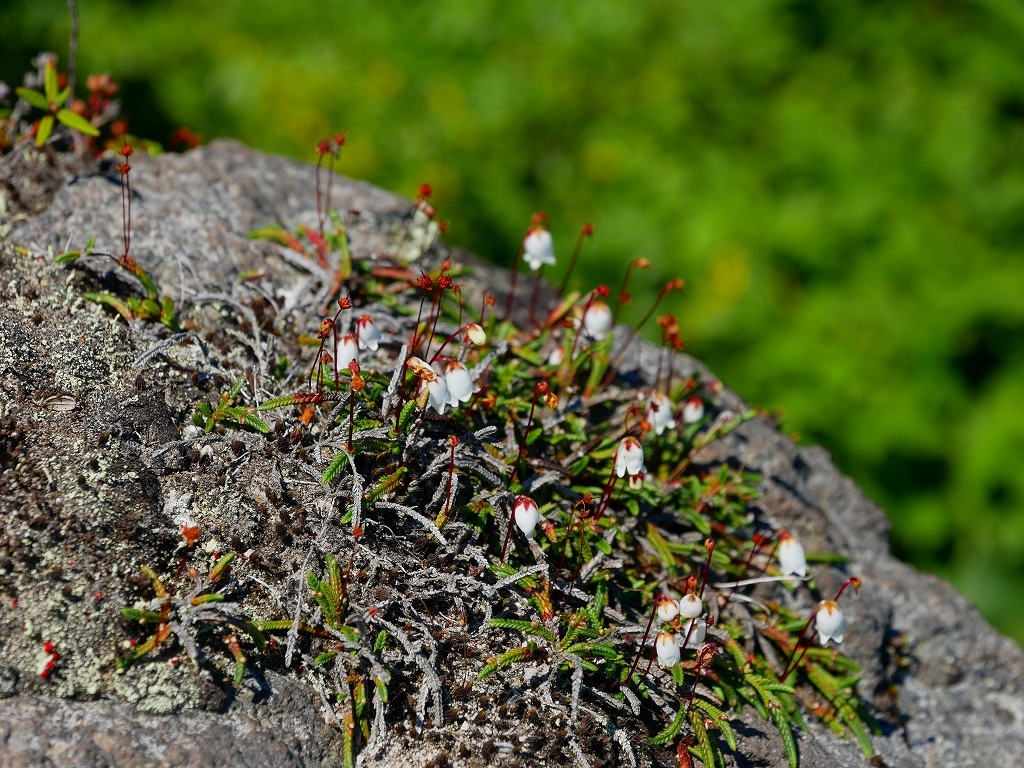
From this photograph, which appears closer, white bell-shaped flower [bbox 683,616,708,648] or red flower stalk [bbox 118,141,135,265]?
white bell-shaped flower [bbox 683,616,708,648]

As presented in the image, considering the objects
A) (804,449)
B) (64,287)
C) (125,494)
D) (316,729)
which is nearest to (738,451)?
(804,449)

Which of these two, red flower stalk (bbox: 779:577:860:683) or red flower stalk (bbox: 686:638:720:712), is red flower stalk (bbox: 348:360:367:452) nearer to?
red flower stalk (bbox: 686:638:720:712)

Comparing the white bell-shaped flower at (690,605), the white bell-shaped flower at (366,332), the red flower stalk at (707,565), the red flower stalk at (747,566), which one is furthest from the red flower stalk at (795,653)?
the white bell-shaped flower at (366,332)

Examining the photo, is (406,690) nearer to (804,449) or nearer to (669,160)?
(804,449)

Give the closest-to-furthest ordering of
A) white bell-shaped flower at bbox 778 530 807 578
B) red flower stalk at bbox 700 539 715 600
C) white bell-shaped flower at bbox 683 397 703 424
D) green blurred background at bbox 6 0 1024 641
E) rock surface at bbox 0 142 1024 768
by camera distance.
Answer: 1. rock surface at bbox 0 142 1024 768
2. red flower stalk at bbox 700 539 715 600
3. white bell-shaped flower at bbox 778 530 807 578
4. white bell-shaped flower at bbox 683 397 703 424
5. green blurred background at bbox 6 0 1024 641

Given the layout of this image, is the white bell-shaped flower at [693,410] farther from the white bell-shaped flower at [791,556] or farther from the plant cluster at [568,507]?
the white bell-shaped flower at [791,556]

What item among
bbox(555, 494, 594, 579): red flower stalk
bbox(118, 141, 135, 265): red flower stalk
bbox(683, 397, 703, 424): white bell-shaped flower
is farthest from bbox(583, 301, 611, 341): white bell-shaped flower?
bbox(118, 141, 135, 265): red flower stalk

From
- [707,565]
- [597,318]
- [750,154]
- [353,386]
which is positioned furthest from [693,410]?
[750,154]

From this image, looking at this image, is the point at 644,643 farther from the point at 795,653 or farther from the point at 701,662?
the point at 795,653
